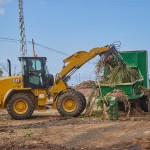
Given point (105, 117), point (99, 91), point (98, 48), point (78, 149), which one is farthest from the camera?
point (98, 48)

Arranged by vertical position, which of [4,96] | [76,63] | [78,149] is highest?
[76,63]

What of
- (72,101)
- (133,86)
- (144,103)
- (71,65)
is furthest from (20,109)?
(144,103)

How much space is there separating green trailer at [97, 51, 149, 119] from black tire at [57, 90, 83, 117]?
39.7 inches

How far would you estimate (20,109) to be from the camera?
59.2 ft

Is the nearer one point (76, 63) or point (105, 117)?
point (105, 117)

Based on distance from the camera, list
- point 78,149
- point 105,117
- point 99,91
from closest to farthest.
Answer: point 78,149 → point 105,117 → point 99,91

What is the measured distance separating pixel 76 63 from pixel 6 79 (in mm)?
3251

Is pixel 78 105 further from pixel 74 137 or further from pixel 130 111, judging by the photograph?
pixel 74 137

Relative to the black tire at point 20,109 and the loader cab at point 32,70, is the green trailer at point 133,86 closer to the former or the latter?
the loader cab at point 32,70

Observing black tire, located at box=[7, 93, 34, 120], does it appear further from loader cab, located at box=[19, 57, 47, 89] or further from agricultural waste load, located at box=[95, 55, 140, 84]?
agricultural waste load, located at box=[95, 55, 140, 84]

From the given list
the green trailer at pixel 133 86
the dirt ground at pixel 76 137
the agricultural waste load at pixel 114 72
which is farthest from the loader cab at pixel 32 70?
the dirt ground at pixel 76 137

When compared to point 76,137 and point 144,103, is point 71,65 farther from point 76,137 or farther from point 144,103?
point 76,137

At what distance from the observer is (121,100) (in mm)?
16562

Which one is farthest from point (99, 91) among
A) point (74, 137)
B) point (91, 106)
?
point (74, 137)
